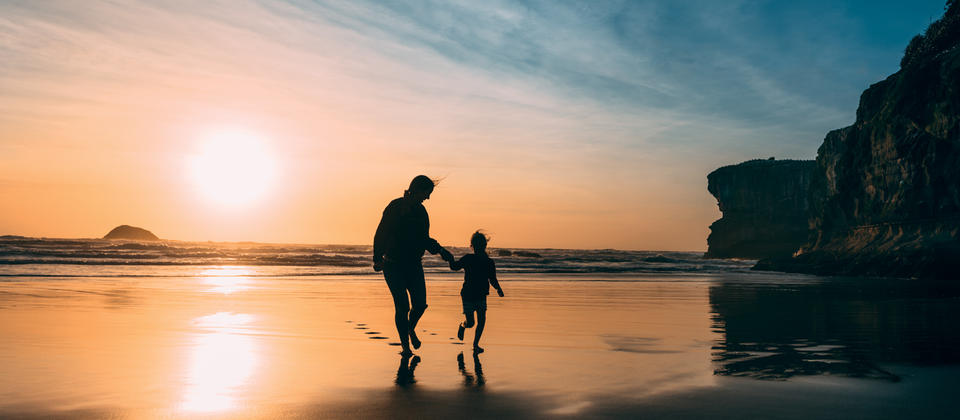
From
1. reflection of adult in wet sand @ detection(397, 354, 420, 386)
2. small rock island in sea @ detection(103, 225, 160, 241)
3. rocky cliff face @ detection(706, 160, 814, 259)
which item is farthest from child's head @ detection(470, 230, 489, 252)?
small rock island in sea @ detection(103, 225, 160, 241)

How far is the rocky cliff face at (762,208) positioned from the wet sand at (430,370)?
103344 millimetres

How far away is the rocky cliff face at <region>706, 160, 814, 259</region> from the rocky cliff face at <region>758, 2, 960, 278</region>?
218 ft

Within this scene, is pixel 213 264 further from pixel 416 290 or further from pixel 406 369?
pixel 406 369

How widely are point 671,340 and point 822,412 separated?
4376 millimetres

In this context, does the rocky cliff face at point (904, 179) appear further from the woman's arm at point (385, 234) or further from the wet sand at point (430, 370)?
the woman's arm at point (385, 234)

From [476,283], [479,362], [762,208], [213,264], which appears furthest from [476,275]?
[762,208]

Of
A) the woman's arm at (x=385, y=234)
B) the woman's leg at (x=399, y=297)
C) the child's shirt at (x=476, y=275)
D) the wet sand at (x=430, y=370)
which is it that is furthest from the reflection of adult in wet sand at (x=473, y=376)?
the woman's arm at (x=385, y=234)

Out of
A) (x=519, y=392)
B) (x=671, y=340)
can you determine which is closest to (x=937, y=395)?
(x=519, y=392)

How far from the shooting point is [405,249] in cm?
764

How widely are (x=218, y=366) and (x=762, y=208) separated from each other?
115 m

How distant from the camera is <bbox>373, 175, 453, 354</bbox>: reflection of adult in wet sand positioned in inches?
300

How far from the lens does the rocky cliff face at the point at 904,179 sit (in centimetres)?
2995

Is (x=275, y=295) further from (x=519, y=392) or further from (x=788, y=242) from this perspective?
(x=788, y=242)

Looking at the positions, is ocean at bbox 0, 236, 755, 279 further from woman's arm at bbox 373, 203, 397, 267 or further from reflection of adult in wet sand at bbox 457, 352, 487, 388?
reflection of adult in wet sand at bbox 457, 352, 487, 388
